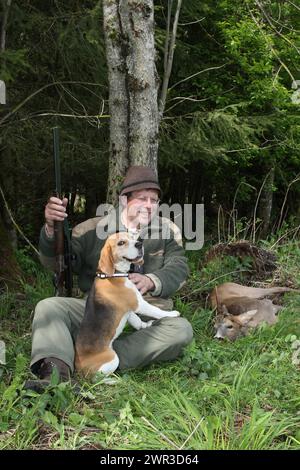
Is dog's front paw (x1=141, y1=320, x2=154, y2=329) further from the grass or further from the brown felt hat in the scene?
the brown felt hat

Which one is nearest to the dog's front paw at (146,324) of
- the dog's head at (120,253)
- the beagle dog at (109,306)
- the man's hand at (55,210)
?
the beagle dog at (109,306)

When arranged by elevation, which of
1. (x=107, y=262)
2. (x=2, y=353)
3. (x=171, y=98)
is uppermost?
(x=171, y=98)

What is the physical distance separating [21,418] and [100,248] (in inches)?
63.9

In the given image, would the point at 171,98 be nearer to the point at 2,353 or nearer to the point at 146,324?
the point at 146,324

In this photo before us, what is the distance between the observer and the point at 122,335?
172 inches

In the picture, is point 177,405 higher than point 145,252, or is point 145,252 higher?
point 145,252

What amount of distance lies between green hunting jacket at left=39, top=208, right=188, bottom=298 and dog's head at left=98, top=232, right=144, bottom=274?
0.39 meters

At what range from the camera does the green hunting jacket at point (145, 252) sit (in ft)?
14.5

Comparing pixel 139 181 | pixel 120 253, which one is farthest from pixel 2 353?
pixel 139 181

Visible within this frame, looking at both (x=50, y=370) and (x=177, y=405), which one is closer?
(x=177, y=405)

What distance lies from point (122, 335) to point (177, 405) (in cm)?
101

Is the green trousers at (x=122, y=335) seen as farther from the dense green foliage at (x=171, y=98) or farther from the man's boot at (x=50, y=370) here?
the dense green foliage at (x=171, y=98)

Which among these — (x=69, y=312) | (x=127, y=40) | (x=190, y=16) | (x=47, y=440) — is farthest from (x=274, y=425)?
(x=190, y=16)
